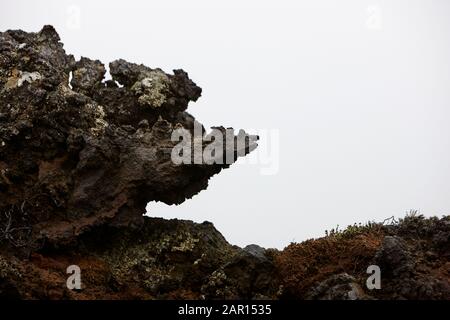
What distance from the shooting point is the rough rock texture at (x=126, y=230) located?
12.8 metres

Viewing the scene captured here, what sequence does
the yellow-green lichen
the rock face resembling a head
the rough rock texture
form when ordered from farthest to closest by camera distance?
the yellow-green lichen < the rock face resembling a head < the rough rock texture

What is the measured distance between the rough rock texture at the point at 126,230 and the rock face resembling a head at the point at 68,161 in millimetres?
29

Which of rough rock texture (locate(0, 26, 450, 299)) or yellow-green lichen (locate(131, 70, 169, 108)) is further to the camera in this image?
yellow-green lichen (locate(131, 70, 169, 108))

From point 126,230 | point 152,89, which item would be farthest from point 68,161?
point 152,89

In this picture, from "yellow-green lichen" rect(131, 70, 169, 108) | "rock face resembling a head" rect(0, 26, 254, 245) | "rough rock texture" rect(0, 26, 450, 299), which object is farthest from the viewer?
"yellow-green lichen" rect(131, 70, 169, 108)

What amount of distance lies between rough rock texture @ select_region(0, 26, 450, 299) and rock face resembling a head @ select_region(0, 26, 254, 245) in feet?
0.09

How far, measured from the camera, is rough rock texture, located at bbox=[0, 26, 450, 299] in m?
12.8

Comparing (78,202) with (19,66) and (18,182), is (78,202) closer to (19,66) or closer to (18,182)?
(18,182)

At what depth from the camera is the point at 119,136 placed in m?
15.0

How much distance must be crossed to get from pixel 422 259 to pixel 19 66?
12.2 m

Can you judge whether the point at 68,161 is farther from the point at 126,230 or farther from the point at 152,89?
the point at 152,89

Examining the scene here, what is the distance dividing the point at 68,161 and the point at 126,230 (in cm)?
245

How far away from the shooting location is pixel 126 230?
575 inches

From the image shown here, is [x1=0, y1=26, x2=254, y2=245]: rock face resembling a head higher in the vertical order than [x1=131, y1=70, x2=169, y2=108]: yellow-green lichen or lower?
lower
